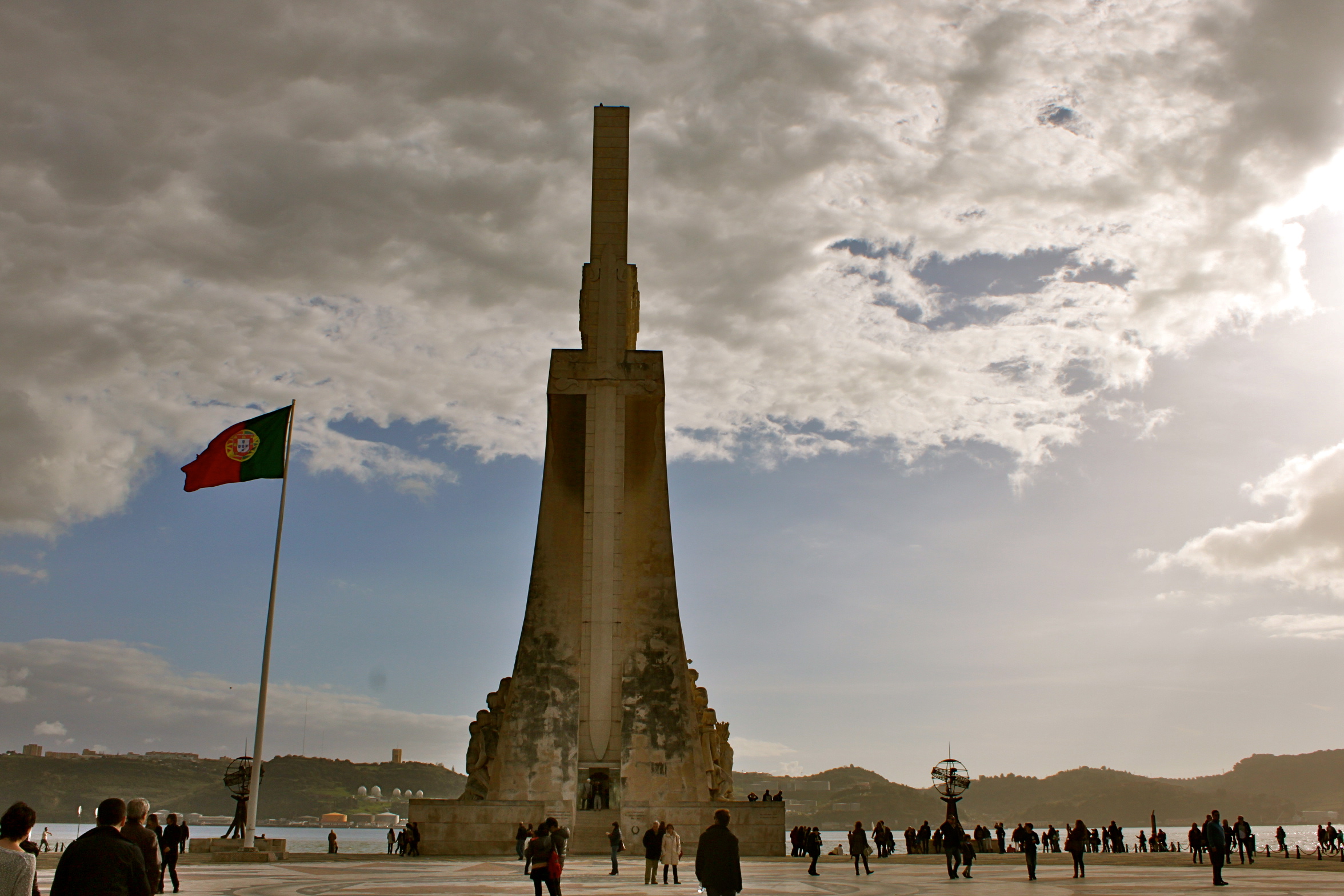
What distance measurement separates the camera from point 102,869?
15.4 feet

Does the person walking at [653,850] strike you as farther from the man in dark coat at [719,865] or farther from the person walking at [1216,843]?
the person walking at [1216,843]

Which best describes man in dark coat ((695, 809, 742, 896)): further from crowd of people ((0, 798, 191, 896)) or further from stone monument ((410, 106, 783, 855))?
stone monument ((410, 106, 783, 855))

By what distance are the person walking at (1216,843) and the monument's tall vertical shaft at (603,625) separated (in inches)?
382

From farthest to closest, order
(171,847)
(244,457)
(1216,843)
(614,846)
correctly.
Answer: (244,457) < (614,846) < (1216,843) < (171,847)

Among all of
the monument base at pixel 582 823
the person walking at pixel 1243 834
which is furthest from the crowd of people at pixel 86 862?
the person walking at pixel 1243 834

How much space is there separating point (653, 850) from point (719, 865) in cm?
746

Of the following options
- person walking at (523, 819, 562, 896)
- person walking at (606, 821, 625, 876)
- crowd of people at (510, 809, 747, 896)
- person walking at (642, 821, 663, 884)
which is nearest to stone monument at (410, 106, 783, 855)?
person walking at (606, 821, 625, 876)

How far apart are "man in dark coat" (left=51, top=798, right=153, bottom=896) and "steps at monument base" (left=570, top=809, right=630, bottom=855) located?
1904cm

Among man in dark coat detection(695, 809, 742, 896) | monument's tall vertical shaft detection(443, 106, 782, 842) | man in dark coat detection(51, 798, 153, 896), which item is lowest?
man in dark coat detection(695, 809, 742, 896)

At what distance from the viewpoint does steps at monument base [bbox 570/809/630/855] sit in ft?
74.9

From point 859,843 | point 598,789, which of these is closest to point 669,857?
point 859,843

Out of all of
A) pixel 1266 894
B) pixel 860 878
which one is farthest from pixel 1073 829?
pixel 1266 894

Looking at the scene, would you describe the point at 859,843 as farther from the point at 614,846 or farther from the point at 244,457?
the point at 244,457

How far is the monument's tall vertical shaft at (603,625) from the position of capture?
2377 cm
